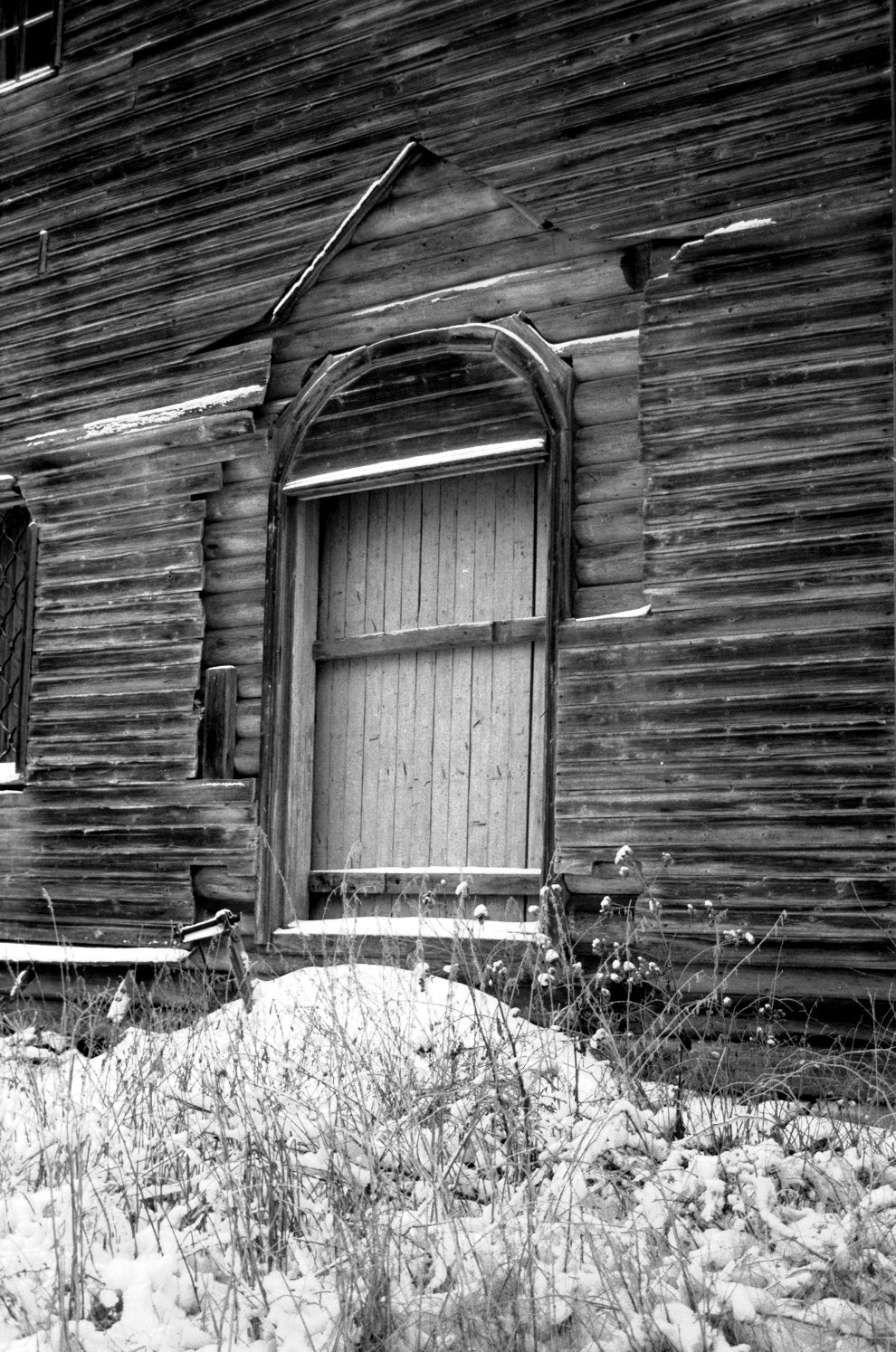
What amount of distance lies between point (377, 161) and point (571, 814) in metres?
3.43

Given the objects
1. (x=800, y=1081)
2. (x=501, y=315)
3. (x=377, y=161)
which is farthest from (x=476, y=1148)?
(x=377, y=161)

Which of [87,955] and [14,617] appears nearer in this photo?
[87,955]

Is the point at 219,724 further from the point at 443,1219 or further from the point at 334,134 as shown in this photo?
the point at 443,1219

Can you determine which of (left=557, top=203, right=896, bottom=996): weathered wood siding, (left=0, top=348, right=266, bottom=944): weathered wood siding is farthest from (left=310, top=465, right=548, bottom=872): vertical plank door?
(left=0, top=348, right=266, bottom=944): weathered wood siding

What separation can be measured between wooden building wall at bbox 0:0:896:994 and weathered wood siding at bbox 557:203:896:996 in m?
0.01

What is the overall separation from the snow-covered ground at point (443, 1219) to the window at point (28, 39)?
6.54 metres

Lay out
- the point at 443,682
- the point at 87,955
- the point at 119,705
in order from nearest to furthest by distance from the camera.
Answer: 1. the point at 443,682
2. the point at 87,955
3. the point at 119,705

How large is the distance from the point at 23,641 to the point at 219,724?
185 centimetres

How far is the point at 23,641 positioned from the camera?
8.59m

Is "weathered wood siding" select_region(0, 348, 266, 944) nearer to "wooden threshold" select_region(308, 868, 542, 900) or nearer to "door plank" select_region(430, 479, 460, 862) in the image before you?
"wooden threshold" select_region(308, 868, 542, 900)

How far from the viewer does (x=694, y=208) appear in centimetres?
626

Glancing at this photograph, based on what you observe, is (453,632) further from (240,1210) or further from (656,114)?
(240,1210)

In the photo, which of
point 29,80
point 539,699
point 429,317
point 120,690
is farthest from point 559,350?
point 29,80

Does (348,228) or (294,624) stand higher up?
(348,228)
